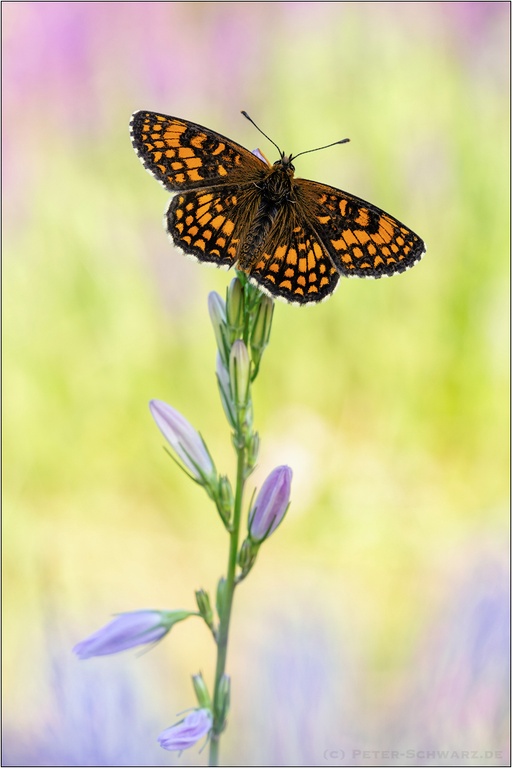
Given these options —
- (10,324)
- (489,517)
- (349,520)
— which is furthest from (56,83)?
(489,517)

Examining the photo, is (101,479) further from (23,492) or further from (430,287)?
(430,287)

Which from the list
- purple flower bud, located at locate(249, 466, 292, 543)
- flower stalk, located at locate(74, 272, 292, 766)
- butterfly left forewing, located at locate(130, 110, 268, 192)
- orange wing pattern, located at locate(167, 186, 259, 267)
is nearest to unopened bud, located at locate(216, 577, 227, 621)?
flower stalk, located at locate(74, 272, 292, 766)

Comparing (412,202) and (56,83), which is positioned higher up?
(56,83)

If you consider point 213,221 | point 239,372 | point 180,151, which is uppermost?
point 180,151

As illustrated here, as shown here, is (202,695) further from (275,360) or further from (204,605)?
(275,360)

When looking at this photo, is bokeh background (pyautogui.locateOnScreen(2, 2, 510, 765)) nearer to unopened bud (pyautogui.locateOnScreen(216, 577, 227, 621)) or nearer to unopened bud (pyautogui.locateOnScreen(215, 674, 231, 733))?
unopened bud (pyautogui.locateOnScreen(215, 674, 231, 733))

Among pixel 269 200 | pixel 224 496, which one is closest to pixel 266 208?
pixel 269 200

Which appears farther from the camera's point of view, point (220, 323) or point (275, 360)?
point (275, 360)
